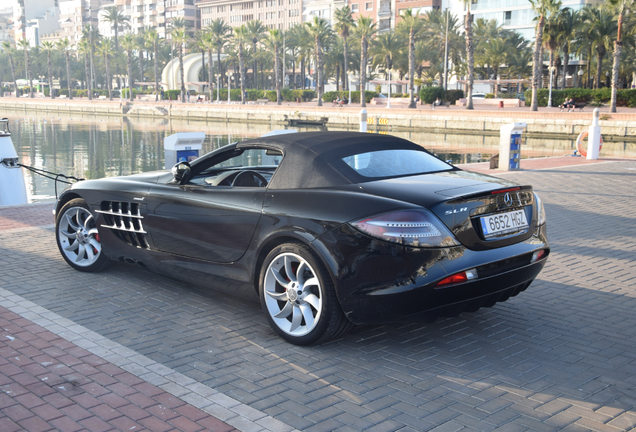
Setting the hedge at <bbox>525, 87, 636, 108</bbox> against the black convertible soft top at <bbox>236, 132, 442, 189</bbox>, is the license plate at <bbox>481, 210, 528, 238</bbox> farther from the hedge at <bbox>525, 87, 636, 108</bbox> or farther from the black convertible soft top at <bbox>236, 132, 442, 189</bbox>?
the hedge at <bbox>525, 87, 636, 108</bbox>

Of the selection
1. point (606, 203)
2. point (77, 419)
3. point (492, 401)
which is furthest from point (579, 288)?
point (606, 203)

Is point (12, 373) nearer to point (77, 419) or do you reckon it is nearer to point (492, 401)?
point (77, 419)

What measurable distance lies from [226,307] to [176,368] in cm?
130

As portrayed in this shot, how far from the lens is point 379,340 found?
4383 mm

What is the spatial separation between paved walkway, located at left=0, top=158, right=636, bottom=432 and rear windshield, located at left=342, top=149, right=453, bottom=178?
3.77 feet

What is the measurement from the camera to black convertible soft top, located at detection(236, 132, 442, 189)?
14.0ft

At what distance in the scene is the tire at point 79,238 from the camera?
19.7ft

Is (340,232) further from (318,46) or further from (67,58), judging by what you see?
(67,58)

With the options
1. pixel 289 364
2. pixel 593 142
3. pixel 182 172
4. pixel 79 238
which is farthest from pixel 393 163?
pixel 593 142

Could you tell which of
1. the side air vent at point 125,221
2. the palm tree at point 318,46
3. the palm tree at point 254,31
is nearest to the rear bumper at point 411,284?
the side air vent at point 125,221

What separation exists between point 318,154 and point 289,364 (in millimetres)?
1455

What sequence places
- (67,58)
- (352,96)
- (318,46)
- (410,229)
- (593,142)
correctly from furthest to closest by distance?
(67,58), (352,96), (318,46), (593,142), (410,229)

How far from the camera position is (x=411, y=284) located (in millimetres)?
3752

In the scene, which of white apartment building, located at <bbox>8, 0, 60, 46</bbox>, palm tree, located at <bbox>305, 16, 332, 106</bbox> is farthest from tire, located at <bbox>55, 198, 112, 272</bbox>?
white apartment building, located at <bbox>8, 0, 60, 46</bbox>
